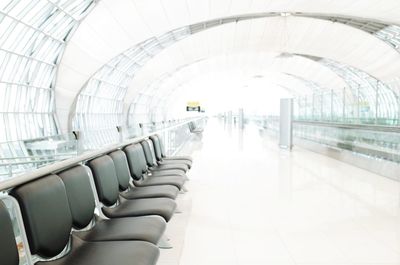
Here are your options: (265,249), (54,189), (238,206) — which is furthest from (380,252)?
(54,189)

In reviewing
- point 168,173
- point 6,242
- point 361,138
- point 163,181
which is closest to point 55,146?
point 168,173

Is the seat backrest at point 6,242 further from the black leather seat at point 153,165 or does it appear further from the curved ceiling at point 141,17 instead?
the curved ceiling at point 141,17

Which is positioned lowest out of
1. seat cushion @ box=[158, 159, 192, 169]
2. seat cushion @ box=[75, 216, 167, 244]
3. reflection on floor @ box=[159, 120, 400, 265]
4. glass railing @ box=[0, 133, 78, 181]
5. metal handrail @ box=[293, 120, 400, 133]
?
reflection on floor @ box=[159, 120, 400, 265]

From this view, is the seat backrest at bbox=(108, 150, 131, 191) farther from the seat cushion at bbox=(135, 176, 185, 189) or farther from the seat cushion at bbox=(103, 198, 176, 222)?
the seat cushion at bbox=(135, 176, 185, 189)

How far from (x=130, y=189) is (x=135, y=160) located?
31 cm

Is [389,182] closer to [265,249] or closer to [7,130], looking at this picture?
[265,249]

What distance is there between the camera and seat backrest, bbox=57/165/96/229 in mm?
2479

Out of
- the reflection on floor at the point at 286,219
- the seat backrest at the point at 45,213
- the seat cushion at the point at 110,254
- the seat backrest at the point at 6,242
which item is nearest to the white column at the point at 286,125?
the reflection on floor at the point at 286,219

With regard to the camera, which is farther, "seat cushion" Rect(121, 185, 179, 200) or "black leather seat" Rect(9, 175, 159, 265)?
"seat cushion" Rect(121, 185, 179, 200)

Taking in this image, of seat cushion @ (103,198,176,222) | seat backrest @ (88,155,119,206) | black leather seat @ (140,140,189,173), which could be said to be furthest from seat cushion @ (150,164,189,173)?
seat backrest @ (88,155,119,206)

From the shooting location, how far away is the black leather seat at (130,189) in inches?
143

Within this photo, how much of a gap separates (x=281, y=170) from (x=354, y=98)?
403 centimetres

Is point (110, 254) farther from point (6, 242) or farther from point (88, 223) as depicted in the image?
point (6, 242)

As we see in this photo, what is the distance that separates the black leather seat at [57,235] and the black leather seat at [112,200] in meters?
0.66
